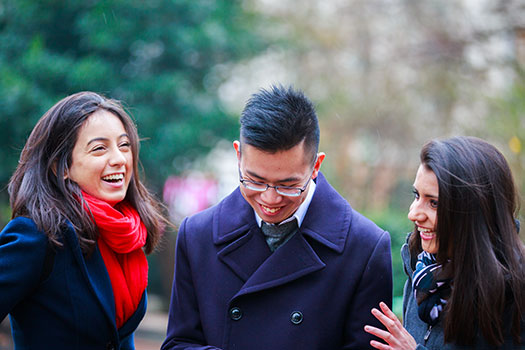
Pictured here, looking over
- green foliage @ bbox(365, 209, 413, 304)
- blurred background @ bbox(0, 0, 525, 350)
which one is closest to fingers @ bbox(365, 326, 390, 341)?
blurred background @ bbox(0, 0, 525, 350)

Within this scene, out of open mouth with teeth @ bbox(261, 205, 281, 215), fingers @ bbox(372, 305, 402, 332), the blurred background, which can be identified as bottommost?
fingers @ bbox(372, 305, 402, 332)

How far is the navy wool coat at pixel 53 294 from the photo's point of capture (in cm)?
243

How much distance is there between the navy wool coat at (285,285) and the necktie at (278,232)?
0.15ft

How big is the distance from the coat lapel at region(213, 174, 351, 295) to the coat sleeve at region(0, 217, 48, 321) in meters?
0.81

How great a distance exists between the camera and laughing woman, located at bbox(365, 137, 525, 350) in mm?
2463

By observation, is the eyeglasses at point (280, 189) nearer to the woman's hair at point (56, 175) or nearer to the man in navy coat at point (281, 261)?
the man in navy coat at point (281, 261)

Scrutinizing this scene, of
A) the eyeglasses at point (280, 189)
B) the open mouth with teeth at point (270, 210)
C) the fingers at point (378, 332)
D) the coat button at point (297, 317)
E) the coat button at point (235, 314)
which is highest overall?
the eyeglasses at point (280, 189)

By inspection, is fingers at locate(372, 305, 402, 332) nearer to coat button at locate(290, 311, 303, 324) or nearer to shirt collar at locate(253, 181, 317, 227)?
coat button at locate(290, 311, 303, 324)

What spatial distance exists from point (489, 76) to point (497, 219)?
886 cm

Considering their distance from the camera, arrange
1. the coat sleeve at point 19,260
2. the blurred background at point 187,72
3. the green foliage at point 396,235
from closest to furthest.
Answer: the coat sleeve at point 19,260 → the green foliage at point 396,235 → the blurred background at point 187,72

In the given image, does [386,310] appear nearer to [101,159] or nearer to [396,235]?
[101,159]

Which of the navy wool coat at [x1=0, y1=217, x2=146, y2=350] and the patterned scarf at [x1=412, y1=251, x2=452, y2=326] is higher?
the navy wool coat at [x1=0, y1=217, x2=146, y2=350]

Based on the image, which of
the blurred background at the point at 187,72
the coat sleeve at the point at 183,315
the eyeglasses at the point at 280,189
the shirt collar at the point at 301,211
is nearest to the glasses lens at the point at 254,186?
the eyeglasses at the point at 280,189

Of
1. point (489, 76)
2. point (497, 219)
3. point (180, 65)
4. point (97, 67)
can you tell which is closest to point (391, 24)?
point (489, 76)
